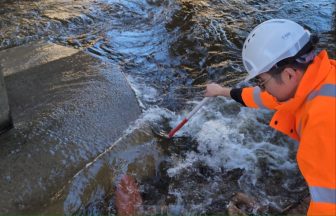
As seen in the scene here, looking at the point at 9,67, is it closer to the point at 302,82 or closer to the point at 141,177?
the point at 141,177

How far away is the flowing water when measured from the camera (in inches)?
132

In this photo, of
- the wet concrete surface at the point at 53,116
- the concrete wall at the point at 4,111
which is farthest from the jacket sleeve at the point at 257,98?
the concrete wall at the point at 4,111

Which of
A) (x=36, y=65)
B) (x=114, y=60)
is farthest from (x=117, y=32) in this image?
(x=36, y=65)

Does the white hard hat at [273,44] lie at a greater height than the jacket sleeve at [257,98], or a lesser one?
greater

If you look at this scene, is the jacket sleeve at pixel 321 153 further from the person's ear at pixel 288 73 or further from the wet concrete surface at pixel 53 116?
the wet concrete surface at pixel 53 116

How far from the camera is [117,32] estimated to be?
6.09 meters

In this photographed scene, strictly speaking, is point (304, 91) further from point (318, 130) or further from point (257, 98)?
point (257, 98)

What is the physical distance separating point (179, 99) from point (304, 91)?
8.63 ft

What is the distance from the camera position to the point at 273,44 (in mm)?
2055

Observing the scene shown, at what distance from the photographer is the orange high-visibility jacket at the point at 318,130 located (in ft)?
6.07

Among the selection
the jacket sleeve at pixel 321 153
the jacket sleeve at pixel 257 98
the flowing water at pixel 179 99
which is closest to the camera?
the jacket sleeve at pixel 321 153

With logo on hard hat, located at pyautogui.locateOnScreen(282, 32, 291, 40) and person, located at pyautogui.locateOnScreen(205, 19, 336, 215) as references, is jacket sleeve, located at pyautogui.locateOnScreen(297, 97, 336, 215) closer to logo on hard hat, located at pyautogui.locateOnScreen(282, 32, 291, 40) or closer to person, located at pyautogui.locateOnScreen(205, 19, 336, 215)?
person, located at pyautogui.locateOnScreen(205, 19, 336, 215)

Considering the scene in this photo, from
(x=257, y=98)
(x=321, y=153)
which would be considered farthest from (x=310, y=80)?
(x=257, y=98)

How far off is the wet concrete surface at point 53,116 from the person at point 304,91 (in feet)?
6.07
